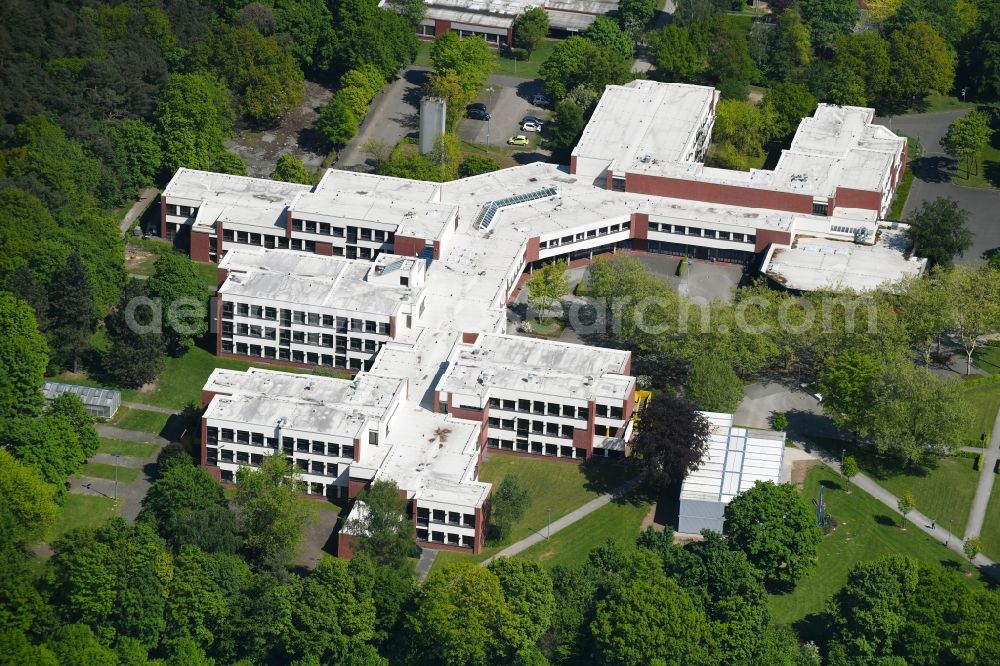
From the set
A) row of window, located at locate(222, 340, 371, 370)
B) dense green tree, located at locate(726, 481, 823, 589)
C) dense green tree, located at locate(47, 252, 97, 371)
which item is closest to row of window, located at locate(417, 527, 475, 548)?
dense green tree, located at locate(726, 481, 823, 589)

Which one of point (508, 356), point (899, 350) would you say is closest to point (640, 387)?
point (508, 356)

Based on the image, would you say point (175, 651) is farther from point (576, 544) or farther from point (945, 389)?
point (945, 389)

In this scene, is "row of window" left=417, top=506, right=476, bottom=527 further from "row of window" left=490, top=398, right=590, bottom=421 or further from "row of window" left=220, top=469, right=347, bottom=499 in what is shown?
"row of window" left=490, top=398, right=590, bottom=421

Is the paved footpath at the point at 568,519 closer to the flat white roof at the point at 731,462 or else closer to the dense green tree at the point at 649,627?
the flat white roof at the point at 731,462

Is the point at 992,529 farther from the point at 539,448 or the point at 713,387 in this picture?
the point at 539,448

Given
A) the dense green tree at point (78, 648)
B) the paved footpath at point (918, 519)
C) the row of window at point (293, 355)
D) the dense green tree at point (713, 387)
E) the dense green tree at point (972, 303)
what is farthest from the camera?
the dense green tree at point (972, 303)

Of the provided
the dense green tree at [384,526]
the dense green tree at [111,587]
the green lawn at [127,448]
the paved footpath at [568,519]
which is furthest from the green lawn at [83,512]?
the paved footpath at [568,519]

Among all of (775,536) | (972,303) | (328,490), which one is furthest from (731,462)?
(328,490)
